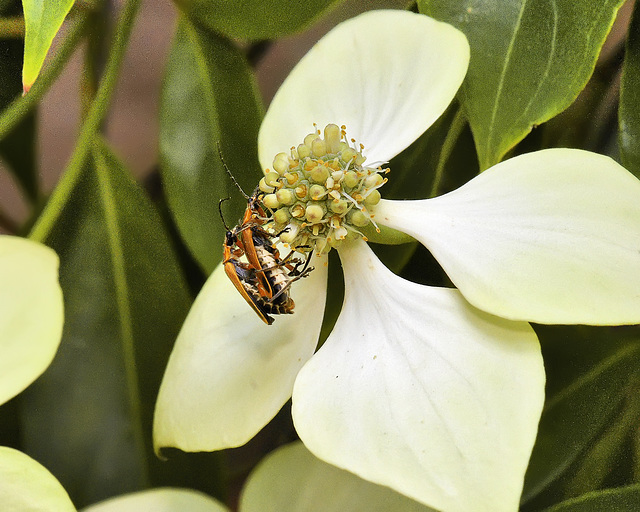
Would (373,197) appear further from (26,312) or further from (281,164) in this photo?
(26,312)

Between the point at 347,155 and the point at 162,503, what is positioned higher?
the point at 347,155

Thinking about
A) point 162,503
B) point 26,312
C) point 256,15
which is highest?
point 256,15

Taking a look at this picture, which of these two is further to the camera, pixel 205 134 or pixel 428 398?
pixel 205 134

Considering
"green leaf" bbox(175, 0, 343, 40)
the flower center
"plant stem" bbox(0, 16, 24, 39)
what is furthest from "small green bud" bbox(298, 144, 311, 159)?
"plant stem" bbox(0, 16, 24, 39)

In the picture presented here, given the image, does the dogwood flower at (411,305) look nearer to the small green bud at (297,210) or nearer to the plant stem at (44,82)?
the small green bud at (297,210)

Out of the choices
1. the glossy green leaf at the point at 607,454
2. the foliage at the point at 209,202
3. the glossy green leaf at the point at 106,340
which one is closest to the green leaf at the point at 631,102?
the foliage at the point at 209,202

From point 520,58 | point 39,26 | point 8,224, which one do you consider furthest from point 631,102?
point 8,224
